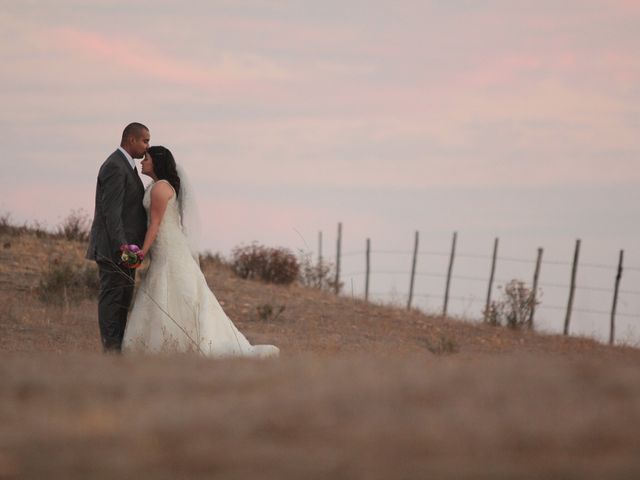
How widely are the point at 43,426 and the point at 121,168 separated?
224 inches

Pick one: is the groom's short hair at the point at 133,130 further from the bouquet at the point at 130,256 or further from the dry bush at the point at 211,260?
the dry bush at the point at 211,260

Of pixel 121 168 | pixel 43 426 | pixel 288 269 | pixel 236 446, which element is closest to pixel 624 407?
pixel 236 446

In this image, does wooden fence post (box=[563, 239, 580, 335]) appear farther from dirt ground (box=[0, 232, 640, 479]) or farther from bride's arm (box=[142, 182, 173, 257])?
dirt ground (box=[0, 232, 640, 479])

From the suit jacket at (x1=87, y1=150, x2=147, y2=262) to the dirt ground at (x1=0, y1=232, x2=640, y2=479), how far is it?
3.63 m

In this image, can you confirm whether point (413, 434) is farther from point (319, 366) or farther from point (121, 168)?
point (121, 168)

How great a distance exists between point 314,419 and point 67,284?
45.5 feet

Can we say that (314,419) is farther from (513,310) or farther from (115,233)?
(513,310)

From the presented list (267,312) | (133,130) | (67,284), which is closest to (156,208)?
(133,130)

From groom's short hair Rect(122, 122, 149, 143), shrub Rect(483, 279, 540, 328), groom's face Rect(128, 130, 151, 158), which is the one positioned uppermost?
groom's short hair Rect(122, 122, 149, 143)

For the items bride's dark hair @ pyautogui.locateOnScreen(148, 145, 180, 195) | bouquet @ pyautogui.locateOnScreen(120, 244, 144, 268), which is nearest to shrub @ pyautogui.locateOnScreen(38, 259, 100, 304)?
bride's dark hair @ pyautogui.locateOnScreen(148, 145, 180, 195)

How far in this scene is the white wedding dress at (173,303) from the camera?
8.98 meters

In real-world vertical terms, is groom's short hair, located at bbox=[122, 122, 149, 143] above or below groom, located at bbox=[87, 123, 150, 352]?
above

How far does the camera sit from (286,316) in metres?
17.2

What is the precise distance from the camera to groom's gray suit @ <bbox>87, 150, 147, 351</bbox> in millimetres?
8602
